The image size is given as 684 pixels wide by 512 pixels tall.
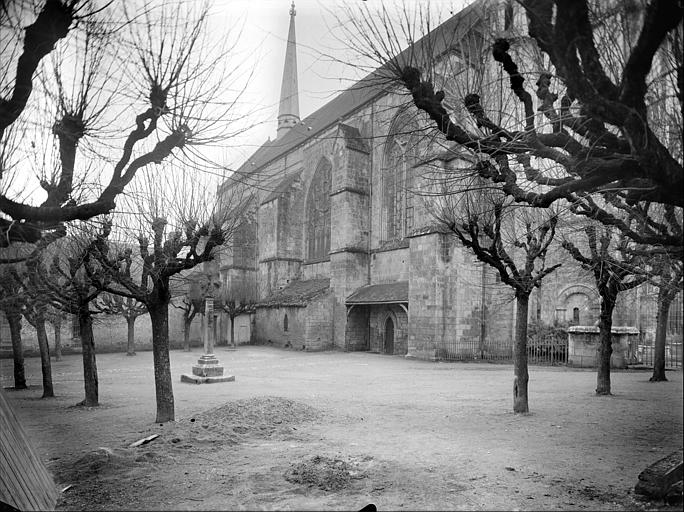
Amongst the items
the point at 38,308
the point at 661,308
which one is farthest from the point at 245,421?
the point at 661,308

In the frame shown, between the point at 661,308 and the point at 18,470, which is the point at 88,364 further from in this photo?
the point at 661,308

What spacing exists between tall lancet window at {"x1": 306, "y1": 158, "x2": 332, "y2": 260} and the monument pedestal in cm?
1459

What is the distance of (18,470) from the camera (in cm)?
273

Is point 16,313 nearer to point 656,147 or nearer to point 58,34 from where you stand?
point 58,34

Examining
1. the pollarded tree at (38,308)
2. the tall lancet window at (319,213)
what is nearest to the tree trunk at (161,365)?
the pollarded tree at (38,308)

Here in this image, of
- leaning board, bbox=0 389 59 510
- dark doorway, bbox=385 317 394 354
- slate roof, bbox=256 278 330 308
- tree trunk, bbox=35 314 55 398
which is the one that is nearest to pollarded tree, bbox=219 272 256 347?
slate roof, bbox=256 278 330 308

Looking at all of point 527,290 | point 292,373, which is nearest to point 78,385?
point 292,373

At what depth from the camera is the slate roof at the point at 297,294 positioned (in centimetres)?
2402

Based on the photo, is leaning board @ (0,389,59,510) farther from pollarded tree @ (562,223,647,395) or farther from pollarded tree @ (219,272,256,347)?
pollarded tree @ (219,272,256,347)

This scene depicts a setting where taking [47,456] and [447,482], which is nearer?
[447,482]

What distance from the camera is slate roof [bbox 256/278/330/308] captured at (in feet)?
78.8

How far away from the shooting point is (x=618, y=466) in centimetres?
469

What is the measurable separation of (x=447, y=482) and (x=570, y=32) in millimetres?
3858

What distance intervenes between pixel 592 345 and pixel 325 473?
13.9 meters
